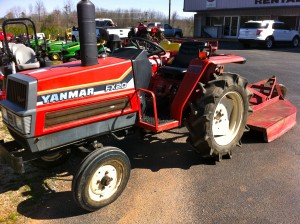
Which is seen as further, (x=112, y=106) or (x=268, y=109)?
(x=268, y=109)

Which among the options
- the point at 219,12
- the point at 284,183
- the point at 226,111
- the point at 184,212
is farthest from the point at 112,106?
the point at 219,12

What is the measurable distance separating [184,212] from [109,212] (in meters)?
0.72

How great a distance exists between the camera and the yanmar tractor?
2.80m

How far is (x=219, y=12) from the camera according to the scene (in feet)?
93.6

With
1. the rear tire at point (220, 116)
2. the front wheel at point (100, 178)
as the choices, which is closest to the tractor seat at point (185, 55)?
the rear tire at point (220, 116)

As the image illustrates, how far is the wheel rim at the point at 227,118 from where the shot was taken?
12.9 feet

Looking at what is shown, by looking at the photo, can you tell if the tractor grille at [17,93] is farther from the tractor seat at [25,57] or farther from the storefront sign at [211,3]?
the storefront sign at [211,3]

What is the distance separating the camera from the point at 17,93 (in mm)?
2857

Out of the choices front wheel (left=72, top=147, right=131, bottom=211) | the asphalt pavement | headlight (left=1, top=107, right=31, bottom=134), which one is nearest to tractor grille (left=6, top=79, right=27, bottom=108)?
headlight (left=1, top=107, right=31, bottom=134)

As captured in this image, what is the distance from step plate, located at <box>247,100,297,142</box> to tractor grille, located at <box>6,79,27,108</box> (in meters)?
3.18

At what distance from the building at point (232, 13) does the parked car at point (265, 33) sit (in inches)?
171

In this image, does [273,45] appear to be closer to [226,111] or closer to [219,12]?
[219,12]

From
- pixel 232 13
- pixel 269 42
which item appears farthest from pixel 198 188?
pixel 232 13

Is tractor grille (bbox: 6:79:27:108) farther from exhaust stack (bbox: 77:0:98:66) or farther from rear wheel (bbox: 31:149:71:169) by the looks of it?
rear wheel (bbox: 31:149:71:169)
